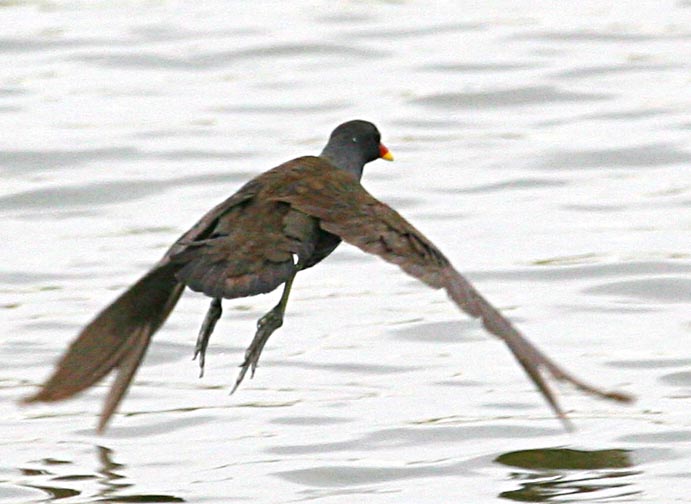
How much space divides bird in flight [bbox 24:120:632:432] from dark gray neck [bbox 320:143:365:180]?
18.2 inches

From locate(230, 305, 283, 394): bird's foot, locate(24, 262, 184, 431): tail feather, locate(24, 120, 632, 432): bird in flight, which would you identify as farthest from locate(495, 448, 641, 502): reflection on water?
locate(24, 262, 184, 431): tail feather

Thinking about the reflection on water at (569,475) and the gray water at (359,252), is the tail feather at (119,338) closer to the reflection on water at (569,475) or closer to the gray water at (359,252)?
the gray water at (359,252)

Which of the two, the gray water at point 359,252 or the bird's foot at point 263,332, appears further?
the gray water at point 359,252

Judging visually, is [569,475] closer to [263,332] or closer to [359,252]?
[263,332]

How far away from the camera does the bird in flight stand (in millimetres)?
7781

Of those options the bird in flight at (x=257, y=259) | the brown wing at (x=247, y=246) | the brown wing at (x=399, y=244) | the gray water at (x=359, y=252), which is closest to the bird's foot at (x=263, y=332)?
the bird in flight at (x=257, y=259)

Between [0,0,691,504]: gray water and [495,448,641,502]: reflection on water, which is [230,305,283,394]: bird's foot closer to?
[0,0,691,504]: gray water

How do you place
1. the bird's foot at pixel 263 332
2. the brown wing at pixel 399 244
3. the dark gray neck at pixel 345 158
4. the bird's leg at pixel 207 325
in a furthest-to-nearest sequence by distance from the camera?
the dark gray neck at pixel 345 158 → the bird's leg at pixel 207 325 → the bird's foot at pixel 263 332 → the brown wing at pixel 399 244

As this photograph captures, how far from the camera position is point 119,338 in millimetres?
8383

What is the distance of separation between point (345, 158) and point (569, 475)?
66.5 inches

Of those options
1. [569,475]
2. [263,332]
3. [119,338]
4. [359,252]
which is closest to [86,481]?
[119,338]

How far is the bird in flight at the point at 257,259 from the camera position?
7.78 meters

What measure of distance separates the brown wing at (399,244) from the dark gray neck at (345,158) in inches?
23.6

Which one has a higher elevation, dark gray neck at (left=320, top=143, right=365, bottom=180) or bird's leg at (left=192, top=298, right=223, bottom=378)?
dark gray neck at (left=320, top=143, right=365, bottom=180)
